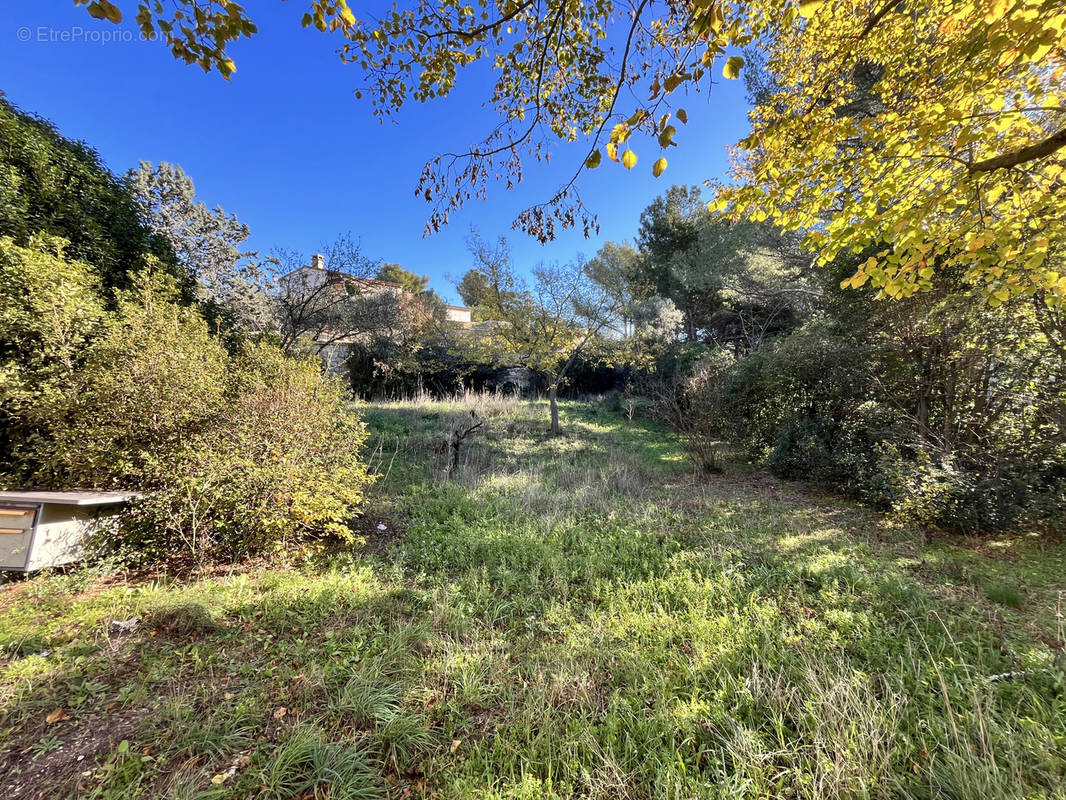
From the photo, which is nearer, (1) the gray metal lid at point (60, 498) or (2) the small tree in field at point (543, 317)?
(1) the gray metal lid at point (60, 498)

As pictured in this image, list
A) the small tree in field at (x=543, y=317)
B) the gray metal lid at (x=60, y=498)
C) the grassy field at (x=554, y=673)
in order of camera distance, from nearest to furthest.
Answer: the grassy field at (x=554, y=673) → the gray metal lid at (x=60, y=498) → the small tree in field at (x=543, y=317)

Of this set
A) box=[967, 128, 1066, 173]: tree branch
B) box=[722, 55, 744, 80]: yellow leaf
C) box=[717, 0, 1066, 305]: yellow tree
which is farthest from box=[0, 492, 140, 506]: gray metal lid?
box=[967, 128, 1066, 173]: tree branch

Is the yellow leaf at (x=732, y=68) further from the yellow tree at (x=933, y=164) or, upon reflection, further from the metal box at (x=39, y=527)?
the metal box at (x=39, y=527)

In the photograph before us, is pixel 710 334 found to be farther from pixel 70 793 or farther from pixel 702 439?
pixel 70 793

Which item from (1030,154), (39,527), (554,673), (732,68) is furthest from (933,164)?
(39,527)

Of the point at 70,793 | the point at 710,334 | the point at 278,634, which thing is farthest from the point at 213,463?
the point at 710,334

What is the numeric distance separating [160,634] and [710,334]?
20230 mm

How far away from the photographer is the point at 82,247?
174 inches

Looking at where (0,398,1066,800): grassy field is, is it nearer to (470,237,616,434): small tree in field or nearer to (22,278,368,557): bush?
(22,278,368,557): bush

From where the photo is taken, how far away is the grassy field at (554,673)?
1652 mm

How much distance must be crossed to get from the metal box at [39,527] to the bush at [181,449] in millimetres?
352

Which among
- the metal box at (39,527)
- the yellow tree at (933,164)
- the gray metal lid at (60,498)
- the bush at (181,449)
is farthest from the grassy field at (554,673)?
the yellow tree at (933,164)

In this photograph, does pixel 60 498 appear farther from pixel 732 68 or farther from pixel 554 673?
pixel 732 68

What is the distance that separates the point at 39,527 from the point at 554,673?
180 inches
